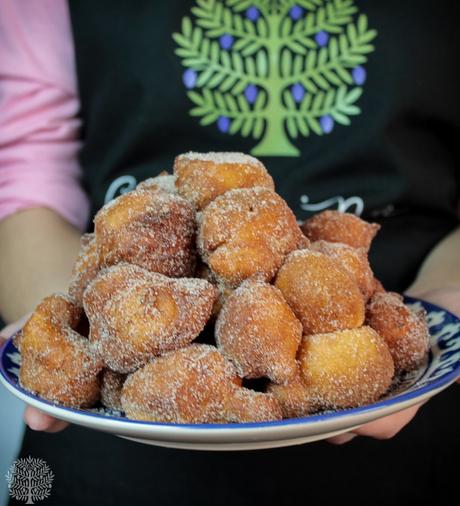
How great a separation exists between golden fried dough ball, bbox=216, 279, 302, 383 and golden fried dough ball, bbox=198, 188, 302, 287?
0.09ft

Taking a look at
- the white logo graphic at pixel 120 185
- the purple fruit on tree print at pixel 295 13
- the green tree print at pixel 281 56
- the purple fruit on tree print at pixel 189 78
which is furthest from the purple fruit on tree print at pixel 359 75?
the white logo graphic at pixel 120 185

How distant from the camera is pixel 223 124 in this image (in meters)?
0.91

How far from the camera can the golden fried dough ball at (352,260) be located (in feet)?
1.92

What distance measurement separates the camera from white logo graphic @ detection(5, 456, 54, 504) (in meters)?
0.73

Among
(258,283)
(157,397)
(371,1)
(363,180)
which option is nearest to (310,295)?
(258,283)

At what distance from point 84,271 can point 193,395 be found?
0.17 meters

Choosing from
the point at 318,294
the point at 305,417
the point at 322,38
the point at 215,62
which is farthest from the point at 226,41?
the point at 305,417

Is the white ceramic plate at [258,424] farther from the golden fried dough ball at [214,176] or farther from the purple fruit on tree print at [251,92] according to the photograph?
the purple fruit on tree print at [251,92]

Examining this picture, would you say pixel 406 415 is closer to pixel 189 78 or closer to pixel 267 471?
pixel 267 471

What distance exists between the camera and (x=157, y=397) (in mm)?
482

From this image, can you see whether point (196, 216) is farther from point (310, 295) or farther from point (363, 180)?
point (363, 180)

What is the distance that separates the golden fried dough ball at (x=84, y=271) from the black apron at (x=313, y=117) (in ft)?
1.03

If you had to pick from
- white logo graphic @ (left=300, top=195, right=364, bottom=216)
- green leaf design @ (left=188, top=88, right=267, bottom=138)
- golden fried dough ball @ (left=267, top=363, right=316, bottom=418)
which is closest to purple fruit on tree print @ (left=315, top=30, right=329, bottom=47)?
green leaf design @ (left=188, top=88, right=267, bottom=138)

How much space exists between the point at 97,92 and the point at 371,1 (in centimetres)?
42
